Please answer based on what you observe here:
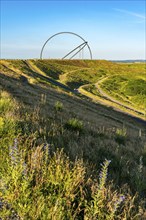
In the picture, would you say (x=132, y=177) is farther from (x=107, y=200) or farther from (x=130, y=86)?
(x=130, y=86)

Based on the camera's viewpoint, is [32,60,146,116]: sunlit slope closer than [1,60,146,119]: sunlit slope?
No

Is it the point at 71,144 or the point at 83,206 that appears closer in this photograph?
the point at 83,206

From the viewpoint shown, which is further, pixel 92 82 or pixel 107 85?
pixel 92 82

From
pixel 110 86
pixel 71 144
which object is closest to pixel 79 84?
pixel 110 86

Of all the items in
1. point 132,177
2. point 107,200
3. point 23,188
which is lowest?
point 132,177

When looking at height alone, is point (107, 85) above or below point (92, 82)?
below

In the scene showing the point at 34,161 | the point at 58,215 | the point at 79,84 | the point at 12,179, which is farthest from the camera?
the point at 79,84

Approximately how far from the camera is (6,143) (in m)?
6.10

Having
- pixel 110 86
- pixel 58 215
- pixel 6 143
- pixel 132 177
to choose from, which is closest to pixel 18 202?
pixel 58 215

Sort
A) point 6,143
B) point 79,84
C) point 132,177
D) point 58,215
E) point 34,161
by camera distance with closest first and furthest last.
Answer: point 58,215
point 34,161
point 6,143
point 132,177
point 79,84

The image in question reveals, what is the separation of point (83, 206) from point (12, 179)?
3.82 feet

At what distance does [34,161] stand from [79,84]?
75.0 meters

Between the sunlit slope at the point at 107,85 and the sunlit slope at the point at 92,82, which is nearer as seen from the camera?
the sunlit slope at the point at 92,82

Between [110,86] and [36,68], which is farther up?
[36,68]
